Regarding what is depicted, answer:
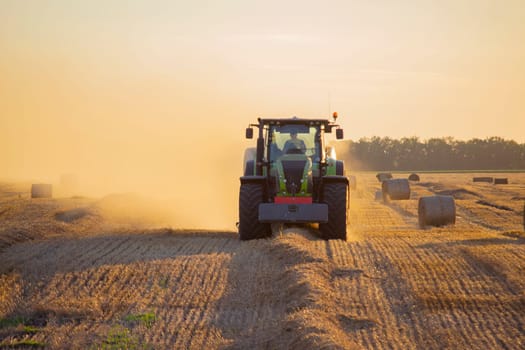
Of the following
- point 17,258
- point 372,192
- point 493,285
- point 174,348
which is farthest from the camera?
point 372,192

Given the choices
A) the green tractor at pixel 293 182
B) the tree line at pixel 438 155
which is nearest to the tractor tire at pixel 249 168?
the green tractor at pixel 293 182

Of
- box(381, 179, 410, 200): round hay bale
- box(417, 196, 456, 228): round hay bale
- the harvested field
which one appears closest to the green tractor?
the harvested field

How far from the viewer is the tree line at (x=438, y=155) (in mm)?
88062

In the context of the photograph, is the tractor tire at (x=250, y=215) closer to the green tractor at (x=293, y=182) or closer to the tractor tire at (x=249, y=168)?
the green tractor at (x=293, y=182)

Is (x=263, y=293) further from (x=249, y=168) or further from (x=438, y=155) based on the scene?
(x=438, y=155)

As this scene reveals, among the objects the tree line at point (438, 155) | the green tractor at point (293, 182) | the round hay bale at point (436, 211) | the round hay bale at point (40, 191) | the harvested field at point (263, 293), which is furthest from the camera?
the tree line at point (438, 155)

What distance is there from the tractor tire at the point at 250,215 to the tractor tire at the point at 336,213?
1.15 m

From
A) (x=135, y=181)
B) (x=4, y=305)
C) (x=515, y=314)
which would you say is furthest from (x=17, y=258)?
(x=135, y=181)

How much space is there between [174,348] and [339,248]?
4995 mm

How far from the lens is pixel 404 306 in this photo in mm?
9055

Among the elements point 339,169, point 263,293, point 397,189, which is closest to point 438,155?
point 397,189

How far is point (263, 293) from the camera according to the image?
9617 mm

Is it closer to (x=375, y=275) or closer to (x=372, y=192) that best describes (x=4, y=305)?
(x=375, y=275)

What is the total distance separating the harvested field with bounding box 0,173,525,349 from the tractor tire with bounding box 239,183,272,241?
38 centimetres
